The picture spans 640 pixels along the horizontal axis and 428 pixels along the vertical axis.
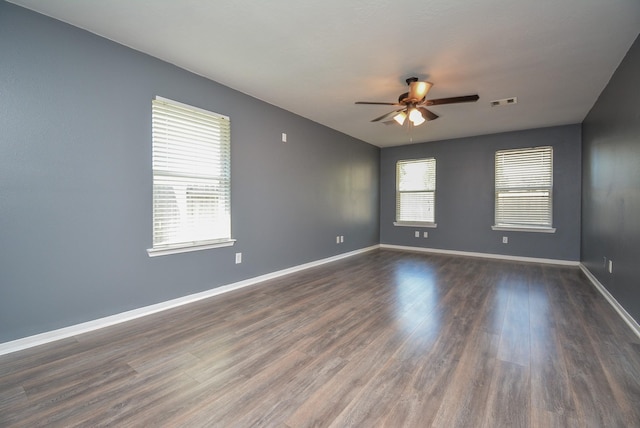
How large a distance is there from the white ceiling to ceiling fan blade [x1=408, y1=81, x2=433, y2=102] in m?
0.19

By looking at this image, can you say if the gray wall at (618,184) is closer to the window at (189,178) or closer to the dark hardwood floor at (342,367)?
the dark hardwood floor at (342,367)

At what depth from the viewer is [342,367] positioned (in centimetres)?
186

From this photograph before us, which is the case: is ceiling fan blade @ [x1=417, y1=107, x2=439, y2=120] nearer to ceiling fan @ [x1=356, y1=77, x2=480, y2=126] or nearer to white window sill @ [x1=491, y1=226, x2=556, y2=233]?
ceiling fan @ [x1=356, y1=77, x2=480, y2=126]

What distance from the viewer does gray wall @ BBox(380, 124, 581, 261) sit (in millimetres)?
4973

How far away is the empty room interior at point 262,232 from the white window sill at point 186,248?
0.02 metres

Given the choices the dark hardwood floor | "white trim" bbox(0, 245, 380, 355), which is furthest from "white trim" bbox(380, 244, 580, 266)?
"white trim" bbox(0, 245, 380, 355)

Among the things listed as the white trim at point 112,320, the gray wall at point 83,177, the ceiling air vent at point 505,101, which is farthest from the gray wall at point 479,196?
the gray wall at point 83,177

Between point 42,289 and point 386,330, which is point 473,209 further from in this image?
point 42,289

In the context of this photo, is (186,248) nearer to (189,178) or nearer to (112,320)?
(189,178)

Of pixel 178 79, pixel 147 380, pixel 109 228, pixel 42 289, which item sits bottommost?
pixel 147 380

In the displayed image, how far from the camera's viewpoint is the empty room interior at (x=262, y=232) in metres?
1.62

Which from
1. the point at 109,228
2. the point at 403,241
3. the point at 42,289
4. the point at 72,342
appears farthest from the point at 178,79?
the point at 403,241

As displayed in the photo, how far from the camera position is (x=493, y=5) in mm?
2010

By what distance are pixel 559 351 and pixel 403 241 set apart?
4739 millimetres
